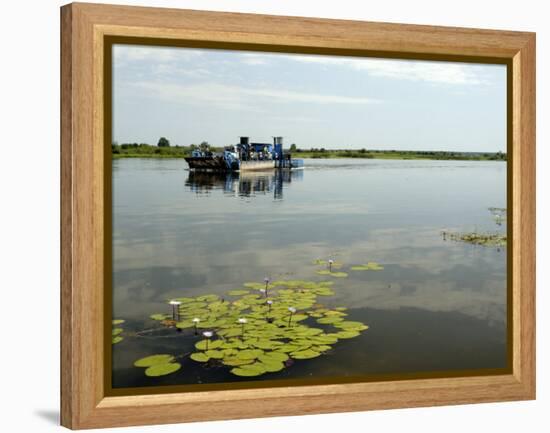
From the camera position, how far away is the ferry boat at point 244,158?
4.14 meters

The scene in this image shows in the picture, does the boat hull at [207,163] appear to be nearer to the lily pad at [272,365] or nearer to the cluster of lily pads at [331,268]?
the cluster of lily pads at [331,268]

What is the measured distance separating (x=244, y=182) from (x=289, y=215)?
0.30 metres

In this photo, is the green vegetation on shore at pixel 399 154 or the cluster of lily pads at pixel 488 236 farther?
the cluster of lily pads at pixel 488 236

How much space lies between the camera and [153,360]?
3.88m

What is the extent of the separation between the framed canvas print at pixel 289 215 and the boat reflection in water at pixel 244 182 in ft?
0.04

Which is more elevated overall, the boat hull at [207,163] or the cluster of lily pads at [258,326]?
the boat hull at [207,163]

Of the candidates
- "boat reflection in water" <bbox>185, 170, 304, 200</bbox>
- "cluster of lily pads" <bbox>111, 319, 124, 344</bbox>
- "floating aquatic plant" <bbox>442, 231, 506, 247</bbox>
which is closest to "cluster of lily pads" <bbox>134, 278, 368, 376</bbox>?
"cluster of lily pads" <bbox>111, 319, 124, 344</bbox>

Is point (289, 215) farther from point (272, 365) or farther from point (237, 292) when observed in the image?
point (272, 365)

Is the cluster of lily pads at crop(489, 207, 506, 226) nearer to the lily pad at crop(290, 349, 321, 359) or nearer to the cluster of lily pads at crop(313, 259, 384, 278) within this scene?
the cluster of lily pads at crop(313, 259, 384, 278)

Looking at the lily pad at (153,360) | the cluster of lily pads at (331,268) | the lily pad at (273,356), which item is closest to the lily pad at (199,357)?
the lily pad at (153,360)

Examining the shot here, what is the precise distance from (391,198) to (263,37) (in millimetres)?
1138

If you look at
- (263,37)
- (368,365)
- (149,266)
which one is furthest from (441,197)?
(149,266)

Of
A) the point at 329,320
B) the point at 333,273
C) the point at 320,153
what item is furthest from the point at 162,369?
the point at 320,153

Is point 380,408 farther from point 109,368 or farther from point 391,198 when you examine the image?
point 109,368
